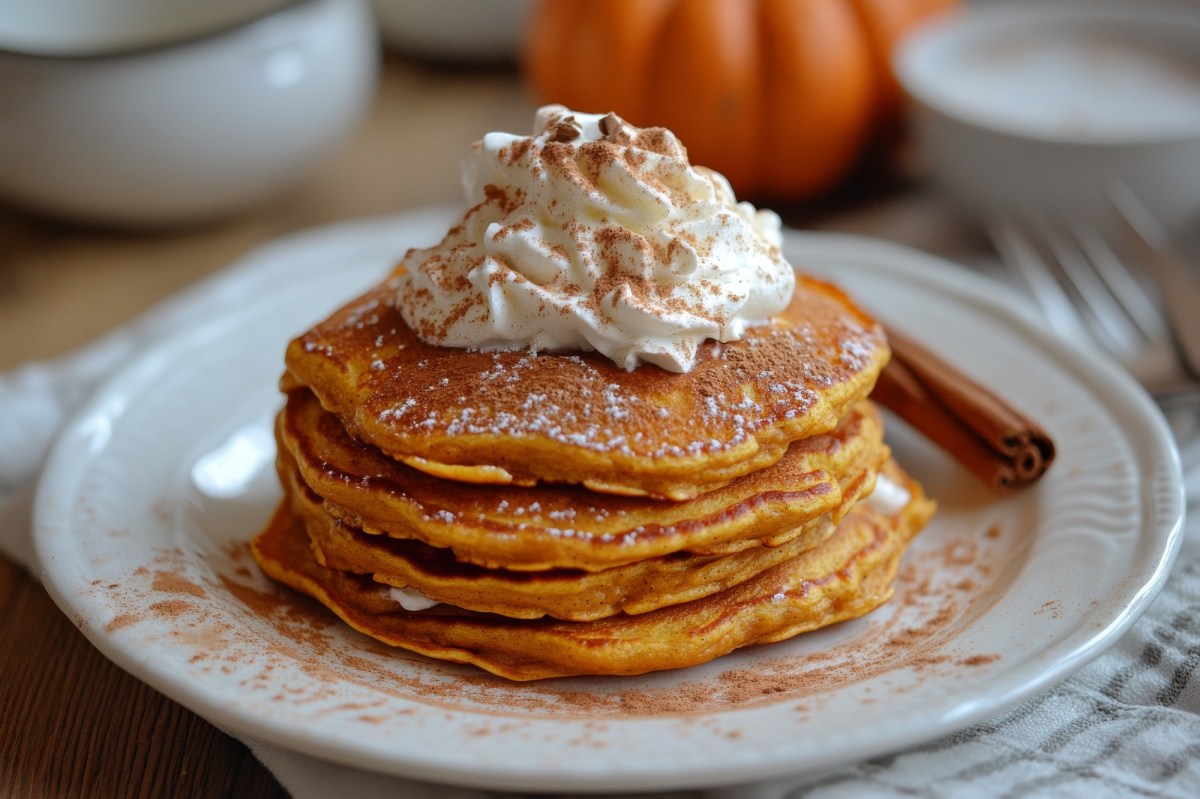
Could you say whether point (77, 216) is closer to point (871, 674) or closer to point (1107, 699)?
point (871, 674)

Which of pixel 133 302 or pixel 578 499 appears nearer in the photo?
pixel 578 499

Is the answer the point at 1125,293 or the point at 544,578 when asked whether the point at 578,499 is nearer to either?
the point at 544,578

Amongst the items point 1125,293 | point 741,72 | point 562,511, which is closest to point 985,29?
point 741,72

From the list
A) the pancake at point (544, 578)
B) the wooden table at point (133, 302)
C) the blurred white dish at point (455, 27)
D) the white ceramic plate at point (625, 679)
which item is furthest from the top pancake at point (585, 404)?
the blurred white dish at point (455, 27)

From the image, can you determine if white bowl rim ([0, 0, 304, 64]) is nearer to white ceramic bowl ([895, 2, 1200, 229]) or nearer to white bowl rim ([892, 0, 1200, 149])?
white bowl rim ([892, 0, 1200, 149])

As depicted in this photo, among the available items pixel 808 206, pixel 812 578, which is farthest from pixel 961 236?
pixel 812 578

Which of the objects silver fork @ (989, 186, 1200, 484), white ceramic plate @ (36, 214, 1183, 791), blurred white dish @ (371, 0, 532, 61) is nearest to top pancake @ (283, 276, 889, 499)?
white ceramic plate @ (36, 214, 1183, 791)
